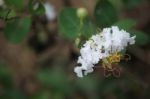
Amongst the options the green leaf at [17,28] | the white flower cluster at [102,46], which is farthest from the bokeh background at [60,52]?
the white flower cluster at [102,46]

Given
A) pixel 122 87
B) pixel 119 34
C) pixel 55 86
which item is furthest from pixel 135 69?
pixel 119 34

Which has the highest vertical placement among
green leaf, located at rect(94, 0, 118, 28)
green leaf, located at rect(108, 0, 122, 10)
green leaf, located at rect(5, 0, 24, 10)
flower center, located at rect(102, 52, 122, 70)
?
green leaf, located at rect(108, 0, 122, 10)

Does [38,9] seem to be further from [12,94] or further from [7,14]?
[12,94]

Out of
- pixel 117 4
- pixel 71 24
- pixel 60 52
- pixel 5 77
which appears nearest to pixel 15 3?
pixel 71 24

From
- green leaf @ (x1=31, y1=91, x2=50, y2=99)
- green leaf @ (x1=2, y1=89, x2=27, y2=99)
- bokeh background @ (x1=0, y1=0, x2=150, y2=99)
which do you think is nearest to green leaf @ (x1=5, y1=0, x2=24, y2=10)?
bokeh background @ (x1=0, y1=0, x2=150, y2=99)

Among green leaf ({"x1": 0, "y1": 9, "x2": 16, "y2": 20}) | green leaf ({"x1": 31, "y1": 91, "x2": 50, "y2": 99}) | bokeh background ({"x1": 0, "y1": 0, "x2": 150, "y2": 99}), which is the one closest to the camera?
green leaf ({"x1": 0, "y1": 9, "x2": 16, "y2": 20})

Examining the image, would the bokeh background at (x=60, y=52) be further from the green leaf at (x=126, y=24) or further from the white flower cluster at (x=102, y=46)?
the white flower cluster at (x=102, y=46)

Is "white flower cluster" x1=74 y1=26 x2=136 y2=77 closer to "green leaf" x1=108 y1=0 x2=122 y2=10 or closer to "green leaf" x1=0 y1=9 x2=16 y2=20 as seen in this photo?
"green leaf" x1=0 y1=9 x2=16 y2=20

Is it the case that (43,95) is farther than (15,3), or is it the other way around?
(43,95)
